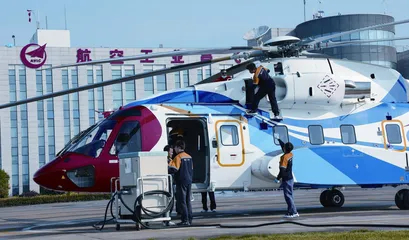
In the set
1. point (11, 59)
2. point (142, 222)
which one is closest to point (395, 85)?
point (142, 222)

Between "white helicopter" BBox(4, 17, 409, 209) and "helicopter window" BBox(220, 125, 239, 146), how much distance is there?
0.09 ft

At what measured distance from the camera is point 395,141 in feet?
67.8

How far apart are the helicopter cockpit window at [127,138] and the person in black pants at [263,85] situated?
3.25m

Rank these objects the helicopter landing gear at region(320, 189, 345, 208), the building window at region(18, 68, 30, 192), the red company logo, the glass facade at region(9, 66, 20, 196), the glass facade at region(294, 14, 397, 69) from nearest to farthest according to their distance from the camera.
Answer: the helicopter landing gear at region(320, 189, 345, 208), the red company logo, the glass facade at region(9, 66, 20, 196), the building window at region(18, 68, 30, 192), the glass facade at region(294, 14, 397, 69)

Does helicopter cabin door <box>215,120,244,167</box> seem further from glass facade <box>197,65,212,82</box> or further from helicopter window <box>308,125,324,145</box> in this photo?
glass facade <box>197,65,212,82</box>

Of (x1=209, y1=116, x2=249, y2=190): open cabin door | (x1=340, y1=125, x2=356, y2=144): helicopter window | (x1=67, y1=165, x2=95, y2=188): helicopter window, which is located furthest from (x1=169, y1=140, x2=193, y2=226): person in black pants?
(x1=340, y1=125, x2=356, y2=144): helicopter window

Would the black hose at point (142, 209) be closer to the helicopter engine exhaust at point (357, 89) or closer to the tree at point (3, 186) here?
the helicopter engine exhaust at point (357, 89)

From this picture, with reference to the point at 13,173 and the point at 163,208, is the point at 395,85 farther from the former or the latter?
the point at 13,173

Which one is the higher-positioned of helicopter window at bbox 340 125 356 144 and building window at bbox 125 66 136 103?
building window at bbox 125 66 136 103

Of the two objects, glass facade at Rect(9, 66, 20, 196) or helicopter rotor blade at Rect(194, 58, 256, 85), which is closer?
helicopter rotor blade at Rect(194, 58, 256, 85)

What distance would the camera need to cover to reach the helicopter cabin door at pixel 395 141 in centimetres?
2042

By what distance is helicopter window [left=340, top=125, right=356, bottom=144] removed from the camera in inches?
789

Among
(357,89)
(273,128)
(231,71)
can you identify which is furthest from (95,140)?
(357,89)

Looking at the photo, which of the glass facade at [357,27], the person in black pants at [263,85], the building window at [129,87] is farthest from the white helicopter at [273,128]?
the glass facade at [357,27]
